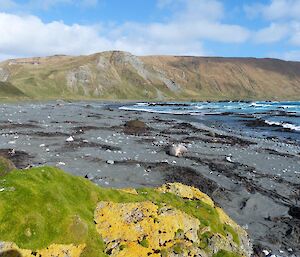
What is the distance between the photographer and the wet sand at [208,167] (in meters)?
18.3

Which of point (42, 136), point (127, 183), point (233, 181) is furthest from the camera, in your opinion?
point (42, 136)

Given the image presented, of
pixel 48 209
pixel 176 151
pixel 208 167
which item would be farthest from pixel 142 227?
pixel 176 151

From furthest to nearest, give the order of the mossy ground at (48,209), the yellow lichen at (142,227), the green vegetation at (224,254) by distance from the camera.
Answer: the green vegetation at (224,254) → the yellow lichen at (142,227) → the mossy ground at (48,209)

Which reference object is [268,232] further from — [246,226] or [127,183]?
[127,183]

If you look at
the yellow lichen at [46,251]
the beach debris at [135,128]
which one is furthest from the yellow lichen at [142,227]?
the beach debris at [135,128]

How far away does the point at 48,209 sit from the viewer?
30.9 ft

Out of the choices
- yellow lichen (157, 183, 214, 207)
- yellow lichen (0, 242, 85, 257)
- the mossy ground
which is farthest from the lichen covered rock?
yellow lichen (157, 183, 214, 207)

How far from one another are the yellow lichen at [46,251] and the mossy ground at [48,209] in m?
0.11

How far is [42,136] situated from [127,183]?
19.2 metres

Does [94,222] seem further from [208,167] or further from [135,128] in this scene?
[135,128]

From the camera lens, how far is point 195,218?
12.2m

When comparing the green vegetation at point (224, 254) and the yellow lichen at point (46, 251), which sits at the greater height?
the yellow lichen at point (46, 251)

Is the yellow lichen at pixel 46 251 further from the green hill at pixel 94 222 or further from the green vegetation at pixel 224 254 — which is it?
the green vegetation at pixel 224 254

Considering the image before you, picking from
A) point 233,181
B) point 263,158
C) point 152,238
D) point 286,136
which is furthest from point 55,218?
point 286,136
